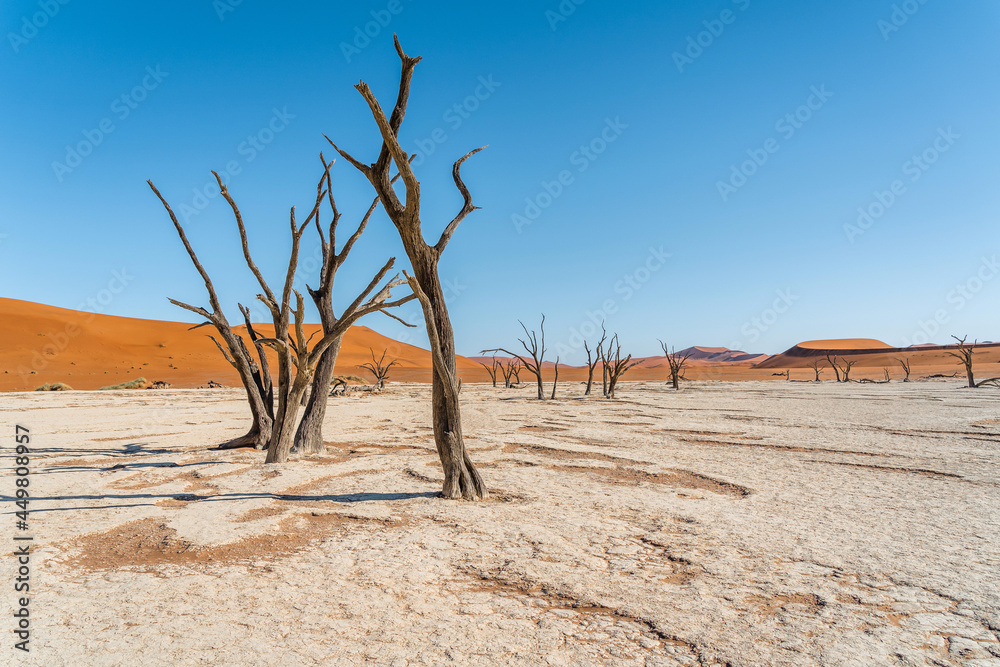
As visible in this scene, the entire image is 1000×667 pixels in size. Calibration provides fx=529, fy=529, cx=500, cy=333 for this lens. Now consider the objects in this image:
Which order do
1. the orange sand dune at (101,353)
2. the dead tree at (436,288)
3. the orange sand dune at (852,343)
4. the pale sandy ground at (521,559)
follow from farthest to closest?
the orange sand dune at (852,343)
the orange sand dune at (101,353)
the dead tree at (436,288)
the pale sandy ground at (521,559)

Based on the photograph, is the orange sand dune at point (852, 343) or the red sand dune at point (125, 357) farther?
the orange sand dune at point (852, 343)

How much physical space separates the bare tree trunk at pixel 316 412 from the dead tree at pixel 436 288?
2.53 metres

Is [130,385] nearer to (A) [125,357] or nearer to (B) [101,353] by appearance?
(A) [125,357]

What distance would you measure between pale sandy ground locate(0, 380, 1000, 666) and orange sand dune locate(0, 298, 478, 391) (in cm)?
1995

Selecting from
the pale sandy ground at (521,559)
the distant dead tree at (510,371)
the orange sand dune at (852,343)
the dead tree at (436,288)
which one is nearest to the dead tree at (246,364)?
the pale sandy ground at (521,559)

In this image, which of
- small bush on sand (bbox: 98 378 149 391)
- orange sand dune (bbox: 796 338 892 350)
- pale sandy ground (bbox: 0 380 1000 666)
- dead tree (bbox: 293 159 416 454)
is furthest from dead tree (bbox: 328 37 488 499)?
orange sand dune (bbox: 796 338 892 350)

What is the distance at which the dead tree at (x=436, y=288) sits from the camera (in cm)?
409

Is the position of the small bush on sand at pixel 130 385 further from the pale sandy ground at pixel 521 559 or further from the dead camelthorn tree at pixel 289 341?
the dead camelthorn tree at pixel 289 341

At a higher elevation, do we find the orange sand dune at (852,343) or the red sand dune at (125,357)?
the orange sand dune at (852,343)

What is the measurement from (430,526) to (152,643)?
1.80 m

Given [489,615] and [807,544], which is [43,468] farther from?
[807,544]

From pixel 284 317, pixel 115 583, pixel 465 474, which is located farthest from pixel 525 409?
pixel 115 583

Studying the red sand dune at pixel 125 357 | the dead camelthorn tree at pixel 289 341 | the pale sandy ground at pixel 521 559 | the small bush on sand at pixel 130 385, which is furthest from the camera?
the red sand dune at pixel 125 357

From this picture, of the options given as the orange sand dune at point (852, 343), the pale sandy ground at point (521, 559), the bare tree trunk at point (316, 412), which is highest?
the orange sand dune at point (852, 343)
